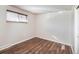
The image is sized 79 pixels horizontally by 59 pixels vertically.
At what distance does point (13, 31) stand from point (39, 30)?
0.54 metres

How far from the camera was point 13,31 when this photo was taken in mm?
1886

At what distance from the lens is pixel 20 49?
1593mm

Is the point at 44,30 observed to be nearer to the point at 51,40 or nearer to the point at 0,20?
the point at 51,40

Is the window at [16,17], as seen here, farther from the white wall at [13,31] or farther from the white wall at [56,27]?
the white wall at [56,27]

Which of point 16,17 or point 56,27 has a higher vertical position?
point 16,17

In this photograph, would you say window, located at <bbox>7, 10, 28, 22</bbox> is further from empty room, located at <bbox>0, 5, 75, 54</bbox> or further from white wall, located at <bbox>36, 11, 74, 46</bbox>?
white wall, located at <bbox>36, 11, 74, 46</bbox>

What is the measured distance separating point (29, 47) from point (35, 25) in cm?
41

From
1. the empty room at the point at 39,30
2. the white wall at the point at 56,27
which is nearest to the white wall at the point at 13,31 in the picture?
the empty room at the point at 39,30

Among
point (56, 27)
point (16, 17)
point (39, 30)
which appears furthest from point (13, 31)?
point (56, 27)

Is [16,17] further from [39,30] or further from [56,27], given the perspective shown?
[56,27]

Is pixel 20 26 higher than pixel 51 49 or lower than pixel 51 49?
higher
